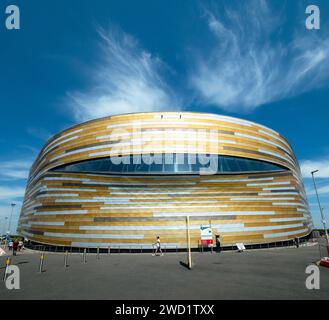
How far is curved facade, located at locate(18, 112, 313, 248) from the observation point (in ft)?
79.1

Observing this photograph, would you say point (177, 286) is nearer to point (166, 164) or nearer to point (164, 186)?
point (164, 186)

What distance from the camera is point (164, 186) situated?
2547 centimetres

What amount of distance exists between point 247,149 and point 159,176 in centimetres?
1303

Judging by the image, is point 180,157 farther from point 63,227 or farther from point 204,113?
point 63,227

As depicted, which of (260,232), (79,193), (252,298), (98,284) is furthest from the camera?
(79,193)

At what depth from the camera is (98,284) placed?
8.80 metres

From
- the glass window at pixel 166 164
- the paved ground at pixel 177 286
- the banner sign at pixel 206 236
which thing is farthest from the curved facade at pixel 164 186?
the paved ground at pixel 177 286

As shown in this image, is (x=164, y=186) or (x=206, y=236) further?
(x=164, y=186)

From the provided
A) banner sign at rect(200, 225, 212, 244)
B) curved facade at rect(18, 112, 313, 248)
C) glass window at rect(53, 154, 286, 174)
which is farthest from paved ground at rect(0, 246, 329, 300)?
glass window at rect(53, 154, 286, 174)

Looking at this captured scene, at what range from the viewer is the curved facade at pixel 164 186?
2411 centimetres

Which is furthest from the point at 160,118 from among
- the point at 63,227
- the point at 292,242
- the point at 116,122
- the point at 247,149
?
the point at 292,242

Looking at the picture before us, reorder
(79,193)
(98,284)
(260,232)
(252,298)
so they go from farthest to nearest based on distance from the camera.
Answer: (79,193) → (260,232) → (98,284) → (252,298)

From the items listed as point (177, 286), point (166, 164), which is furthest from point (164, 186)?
point (177, 286)

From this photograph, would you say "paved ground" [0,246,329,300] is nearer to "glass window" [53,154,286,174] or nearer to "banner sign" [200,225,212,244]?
"banner sign" [200,225,212,244]
